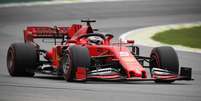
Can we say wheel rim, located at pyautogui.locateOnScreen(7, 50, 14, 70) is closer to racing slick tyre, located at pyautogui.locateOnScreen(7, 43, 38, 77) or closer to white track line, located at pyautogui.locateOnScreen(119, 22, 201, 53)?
racing slick tyre, located at pyautogui.locateOnScreen(7, 43, 38, 77)

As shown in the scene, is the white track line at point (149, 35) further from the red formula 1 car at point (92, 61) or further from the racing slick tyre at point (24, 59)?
the racing slick tyre at point (24, 59)

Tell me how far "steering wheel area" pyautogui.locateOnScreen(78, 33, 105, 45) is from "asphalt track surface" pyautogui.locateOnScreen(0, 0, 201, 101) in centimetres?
107

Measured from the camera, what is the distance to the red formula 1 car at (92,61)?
18.0 m

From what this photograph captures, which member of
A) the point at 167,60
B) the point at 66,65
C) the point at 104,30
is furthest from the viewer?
the point at 104,30

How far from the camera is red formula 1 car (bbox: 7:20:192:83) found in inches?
707

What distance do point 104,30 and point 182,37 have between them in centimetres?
358

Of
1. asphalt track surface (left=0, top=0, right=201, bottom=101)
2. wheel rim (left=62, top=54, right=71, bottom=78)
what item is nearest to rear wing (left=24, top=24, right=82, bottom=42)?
asphalt track surface (left=0, top=0, right=201, bottom=101)

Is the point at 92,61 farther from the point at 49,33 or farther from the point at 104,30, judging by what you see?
the point at 104,30

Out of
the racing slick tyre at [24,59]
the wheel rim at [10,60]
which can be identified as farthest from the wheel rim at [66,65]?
the wheel rim at [10,60]

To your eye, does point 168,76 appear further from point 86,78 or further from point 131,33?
point 131,33

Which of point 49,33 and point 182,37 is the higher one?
point 182,37

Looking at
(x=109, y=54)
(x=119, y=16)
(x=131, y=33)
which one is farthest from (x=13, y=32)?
(x=109, y=54)

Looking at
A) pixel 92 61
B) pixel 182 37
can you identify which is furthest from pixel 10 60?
pixel 182 37

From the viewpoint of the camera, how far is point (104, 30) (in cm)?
3450
